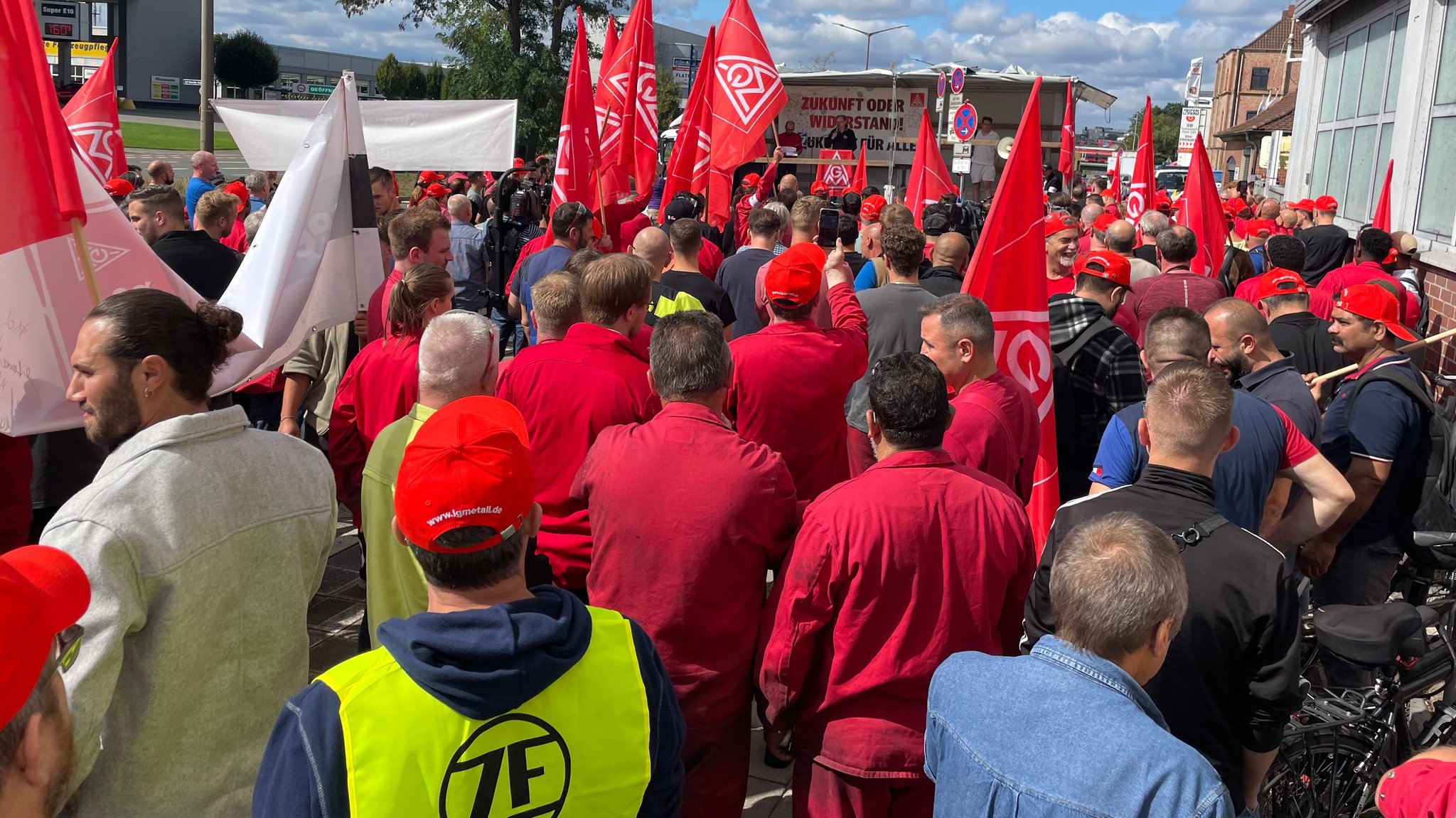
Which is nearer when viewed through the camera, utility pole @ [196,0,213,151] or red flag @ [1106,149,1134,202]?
utility pole @ [196,0,213,151]

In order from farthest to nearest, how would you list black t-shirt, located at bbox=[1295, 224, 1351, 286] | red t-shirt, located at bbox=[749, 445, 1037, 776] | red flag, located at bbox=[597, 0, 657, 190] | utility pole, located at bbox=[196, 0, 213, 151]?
1. utility pole, located at bbox=[196, 0, 213, 151]
2. black t-shirt, located at bbox=[1295, 224, 1351, 286]
3. red flag, located at bbox=[597, 0, 657, 190]
4. red t-shirt, located at bbox=[749, 445, 1037, 776]

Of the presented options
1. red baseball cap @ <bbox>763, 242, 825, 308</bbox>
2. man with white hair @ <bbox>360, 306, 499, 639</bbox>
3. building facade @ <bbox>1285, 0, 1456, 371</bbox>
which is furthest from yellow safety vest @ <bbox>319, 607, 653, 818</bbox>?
building facade @ <bbox>1285, 0, 1456, 371</bbox>

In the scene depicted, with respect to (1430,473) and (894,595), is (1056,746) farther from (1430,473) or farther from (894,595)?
(1430,473)

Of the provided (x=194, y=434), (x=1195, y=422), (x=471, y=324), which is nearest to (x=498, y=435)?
(x=194, y=434)

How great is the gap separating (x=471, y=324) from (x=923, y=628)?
1.69 m

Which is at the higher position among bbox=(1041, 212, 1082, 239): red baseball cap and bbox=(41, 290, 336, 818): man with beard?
bbox=(1041, 212, 1082, 239): red baseball cap

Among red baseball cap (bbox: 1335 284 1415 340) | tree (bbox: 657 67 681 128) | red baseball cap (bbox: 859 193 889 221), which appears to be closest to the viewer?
red baseball cap (bbox: 1335 284 1415 340)

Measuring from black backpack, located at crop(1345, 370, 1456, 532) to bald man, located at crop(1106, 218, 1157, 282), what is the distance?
2833 millimetres

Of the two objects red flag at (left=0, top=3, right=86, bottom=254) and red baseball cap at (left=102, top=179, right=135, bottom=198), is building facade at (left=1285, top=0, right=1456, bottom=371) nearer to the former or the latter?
red flag at (left=0, top=3, right=86, bottom=254)

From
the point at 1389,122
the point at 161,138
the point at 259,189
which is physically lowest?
the point at 259,189

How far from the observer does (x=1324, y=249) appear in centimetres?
1034

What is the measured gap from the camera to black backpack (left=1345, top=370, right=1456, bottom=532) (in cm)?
438

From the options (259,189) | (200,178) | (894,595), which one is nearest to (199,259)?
(894,595)

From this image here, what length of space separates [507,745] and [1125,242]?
6564 millimetres
